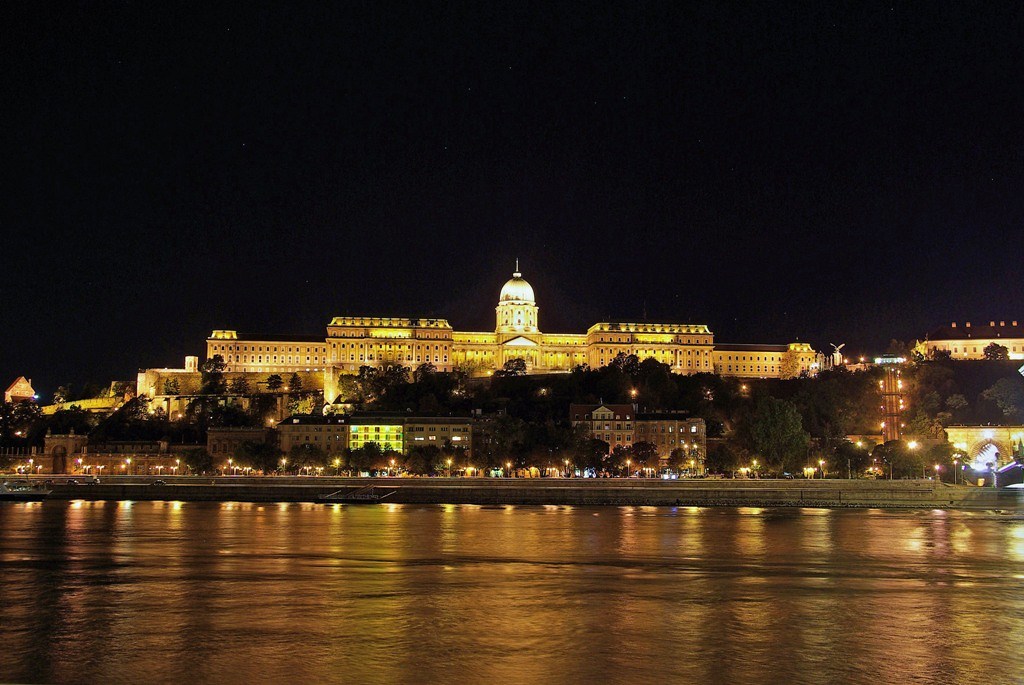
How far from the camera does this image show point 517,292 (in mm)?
107000

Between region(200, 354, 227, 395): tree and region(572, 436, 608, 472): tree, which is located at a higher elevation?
region(200, 354, 227, 395): tree

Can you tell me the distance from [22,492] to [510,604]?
4321 cm

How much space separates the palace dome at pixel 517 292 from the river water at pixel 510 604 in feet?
232

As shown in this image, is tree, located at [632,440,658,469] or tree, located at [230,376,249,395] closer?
tree, located at [632,440,658,469]

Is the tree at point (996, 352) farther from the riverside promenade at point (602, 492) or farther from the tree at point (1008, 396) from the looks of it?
the riverside promenade at point (602, 492)

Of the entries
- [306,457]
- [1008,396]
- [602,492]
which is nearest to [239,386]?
[306,457]

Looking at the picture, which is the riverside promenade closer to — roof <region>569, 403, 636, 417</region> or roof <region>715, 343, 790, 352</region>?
roof <region>569, 403, 636, 417</region>

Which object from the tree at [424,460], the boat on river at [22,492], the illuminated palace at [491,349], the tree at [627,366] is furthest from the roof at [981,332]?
the boat on river at [22,492]

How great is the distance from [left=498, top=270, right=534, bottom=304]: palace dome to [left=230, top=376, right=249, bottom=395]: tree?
30326 mm

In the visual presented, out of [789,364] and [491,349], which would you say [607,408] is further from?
[789,364]

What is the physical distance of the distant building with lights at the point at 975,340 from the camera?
9381cm

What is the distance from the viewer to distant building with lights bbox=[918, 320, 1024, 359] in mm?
93812

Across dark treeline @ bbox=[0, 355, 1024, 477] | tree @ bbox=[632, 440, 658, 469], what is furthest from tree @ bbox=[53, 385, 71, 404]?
tree @ bbox=[632, 440, 658, 469]

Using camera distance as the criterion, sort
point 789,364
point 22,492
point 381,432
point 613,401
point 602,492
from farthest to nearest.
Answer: point 789,364, point 613,401, point 381,432, point 22,492, point 602,492
